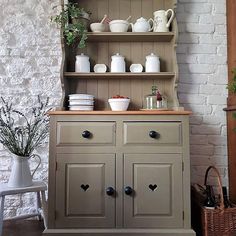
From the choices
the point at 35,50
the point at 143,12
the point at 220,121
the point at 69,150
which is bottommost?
the point at 69,150

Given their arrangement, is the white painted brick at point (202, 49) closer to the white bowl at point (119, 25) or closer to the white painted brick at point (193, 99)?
the white painted brick at point (193, 99)

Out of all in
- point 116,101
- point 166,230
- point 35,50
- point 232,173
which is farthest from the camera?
point 35,50

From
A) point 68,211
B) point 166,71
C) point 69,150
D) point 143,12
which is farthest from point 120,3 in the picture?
A: point 68,211

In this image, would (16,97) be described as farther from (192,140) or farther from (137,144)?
(192,140)

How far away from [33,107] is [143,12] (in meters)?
1.19

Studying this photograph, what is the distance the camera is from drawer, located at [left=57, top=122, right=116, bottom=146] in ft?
5.11

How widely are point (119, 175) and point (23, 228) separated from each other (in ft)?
2.85

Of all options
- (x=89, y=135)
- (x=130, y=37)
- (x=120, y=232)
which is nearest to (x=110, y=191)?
(x=120, y=232)

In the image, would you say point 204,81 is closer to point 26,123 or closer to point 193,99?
point 193,99

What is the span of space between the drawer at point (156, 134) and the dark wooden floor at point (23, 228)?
934 mm

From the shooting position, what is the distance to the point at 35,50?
2.04 meters

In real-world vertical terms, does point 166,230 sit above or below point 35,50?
below

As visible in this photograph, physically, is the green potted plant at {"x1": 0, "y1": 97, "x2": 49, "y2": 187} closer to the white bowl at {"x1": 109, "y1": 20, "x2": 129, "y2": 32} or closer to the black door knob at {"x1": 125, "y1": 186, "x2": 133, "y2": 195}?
the black door knob at {"x1": 125, "y1": 186, "x2": 133, "y2": 195}

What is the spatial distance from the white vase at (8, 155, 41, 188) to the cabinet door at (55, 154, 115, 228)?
0.92ft
